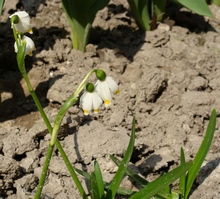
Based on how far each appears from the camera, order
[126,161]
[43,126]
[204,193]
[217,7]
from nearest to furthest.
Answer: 1. [126,161]
2. [204,193]
3. [43,126]
4. [217,7]

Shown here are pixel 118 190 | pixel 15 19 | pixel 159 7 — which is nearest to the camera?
pixel 15 19

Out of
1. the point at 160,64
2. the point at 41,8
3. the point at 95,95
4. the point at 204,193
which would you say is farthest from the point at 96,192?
the point at 41,8

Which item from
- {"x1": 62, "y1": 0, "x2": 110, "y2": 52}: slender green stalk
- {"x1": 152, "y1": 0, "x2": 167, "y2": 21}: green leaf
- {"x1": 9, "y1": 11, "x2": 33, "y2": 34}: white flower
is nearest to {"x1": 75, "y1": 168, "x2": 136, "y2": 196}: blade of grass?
{"x1": 9, "y1": 11, "x2": 33, "y2": 34}: white flower

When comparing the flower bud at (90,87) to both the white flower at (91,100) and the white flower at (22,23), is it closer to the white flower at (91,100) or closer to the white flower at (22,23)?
the white flower at (91,100)

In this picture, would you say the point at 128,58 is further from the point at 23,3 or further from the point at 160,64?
the point at 23,3

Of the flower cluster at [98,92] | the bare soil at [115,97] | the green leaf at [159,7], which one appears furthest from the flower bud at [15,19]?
the green leaf at [159,7]

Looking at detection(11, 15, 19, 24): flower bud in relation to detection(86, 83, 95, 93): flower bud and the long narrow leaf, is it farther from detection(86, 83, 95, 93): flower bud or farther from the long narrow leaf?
the long narrow leaf

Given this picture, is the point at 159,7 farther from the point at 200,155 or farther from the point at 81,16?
the point at 200,155

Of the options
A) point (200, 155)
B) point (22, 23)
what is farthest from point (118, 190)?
point (22, 23)

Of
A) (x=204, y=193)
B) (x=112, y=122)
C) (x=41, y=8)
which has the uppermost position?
(x=41, y=8)
